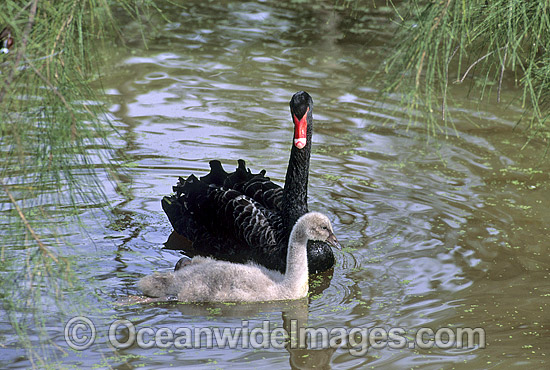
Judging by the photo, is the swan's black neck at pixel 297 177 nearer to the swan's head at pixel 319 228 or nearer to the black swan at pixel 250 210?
the black swan at pixel 250 210

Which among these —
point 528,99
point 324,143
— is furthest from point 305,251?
point 528,99

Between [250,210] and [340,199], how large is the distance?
3.35ft

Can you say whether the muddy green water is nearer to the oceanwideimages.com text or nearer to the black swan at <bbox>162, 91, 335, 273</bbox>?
the oceanwideimages.com text

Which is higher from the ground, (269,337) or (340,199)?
(340,199)

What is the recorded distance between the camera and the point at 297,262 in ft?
12.5

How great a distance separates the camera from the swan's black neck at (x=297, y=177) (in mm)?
4203

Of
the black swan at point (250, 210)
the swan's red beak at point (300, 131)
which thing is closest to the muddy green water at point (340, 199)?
the black swan at point (250, 210)

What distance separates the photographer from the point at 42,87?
99.7 inches

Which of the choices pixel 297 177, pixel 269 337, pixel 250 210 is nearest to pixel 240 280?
pixel 269 337

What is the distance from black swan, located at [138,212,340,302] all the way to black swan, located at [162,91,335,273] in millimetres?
275

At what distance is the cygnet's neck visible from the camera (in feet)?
12.4

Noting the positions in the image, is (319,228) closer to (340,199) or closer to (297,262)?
(297,262)

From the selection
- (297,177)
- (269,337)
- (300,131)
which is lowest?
(269,337)

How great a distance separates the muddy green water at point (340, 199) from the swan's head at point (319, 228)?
0.29 meters
